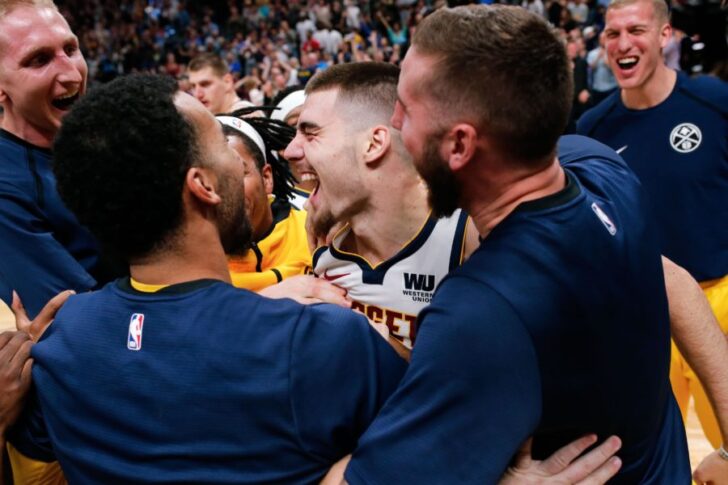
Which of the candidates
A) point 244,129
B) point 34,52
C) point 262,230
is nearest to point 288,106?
point 244,129

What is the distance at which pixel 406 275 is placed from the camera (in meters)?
2.16

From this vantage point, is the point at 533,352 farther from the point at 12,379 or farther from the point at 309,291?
the point at 12,379

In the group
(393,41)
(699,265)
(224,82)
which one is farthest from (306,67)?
(699,265)

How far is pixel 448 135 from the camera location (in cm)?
151

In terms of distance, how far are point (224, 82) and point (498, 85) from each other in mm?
5671

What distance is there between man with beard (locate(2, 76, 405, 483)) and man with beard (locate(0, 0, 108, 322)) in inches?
24.6

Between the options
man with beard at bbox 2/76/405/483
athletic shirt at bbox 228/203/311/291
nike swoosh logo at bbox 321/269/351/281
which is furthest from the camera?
athletic shirt at bbox 228/203/311/291

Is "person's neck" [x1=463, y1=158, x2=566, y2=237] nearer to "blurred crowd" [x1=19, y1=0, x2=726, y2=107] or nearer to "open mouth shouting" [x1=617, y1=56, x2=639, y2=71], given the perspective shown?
"open mouth shouting" [x1=617, y1=56, x2=639, y2=71]

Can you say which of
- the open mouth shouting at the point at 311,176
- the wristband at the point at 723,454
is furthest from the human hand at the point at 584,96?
the wristband at the point at 723,454

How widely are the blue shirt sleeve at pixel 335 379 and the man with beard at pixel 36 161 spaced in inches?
42.6

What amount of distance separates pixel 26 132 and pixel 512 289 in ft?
6.00

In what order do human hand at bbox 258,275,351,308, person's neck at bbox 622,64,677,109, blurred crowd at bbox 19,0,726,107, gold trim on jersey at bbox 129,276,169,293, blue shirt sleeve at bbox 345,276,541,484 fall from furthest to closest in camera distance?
blurred crowd at bbox 19,0,726,107 → person's neck at bbox 622,64,677,109 → human hand at bbox 258,275,351,308 → gold trim on jersey at bbox 129,276,169,293 → blue shirt sleeve at bbox 345,276,541,484

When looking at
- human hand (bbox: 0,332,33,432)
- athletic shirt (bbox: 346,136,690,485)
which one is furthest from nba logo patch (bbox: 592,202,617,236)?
human hand (bbox: 0,332,33,432)

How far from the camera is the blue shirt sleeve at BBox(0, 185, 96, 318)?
2.21m
